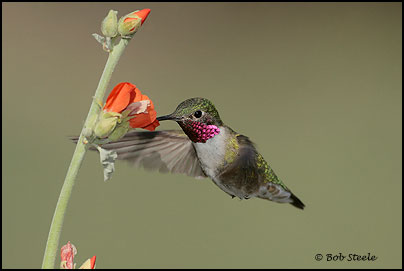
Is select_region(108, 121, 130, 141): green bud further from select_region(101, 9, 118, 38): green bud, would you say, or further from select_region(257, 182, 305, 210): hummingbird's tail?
select_region(257, 182, 305, 210): hummingbird's tail

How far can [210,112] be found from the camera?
165 centimetres

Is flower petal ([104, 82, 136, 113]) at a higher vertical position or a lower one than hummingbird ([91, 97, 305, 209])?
higher

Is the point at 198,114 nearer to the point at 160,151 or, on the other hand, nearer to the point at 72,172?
the point at 160,151

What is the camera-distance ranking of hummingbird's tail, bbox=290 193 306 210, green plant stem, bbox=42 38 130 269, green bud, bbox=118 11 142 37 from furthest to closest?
hummingbird's tail, bbox=290 193 306 210 → green bud, bbox=118 11 142 37 → green plant stem, bbox=42 38 130 269

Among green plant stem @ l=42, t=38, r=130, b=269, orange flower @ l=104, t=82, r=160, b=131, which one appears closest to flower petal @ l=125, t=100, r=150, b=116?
orange flower @ l=104, t=82, r=160, b=131

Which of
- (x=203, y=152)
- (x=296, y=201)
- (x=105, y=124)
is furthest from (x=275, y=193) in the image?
(x=105, y=124)

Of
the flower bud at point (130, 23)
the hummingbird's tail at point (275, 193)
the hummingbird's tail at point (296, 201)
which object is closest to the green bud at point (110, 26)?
the flower bud at point (130, 23)

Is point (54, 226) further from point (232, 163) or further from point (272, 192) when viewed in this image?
point (272, 192)

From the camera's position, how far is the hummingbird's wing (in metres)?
1.69

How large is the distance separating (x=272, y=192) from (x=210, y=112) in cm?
43

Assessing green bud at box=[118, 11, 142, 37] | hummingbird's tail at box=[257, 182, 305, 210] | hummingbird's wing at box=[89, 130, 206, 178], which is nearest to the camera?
green bud at box=[118, 11, 142, 37]

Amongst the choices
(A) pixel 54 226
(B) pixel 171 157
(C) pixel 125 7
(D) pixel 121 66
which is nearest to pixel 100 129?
(A) pixel 54 226

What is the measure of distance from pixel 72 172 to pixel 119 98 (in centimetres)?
19

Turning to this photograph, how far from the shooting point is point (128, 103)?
1.14 m
